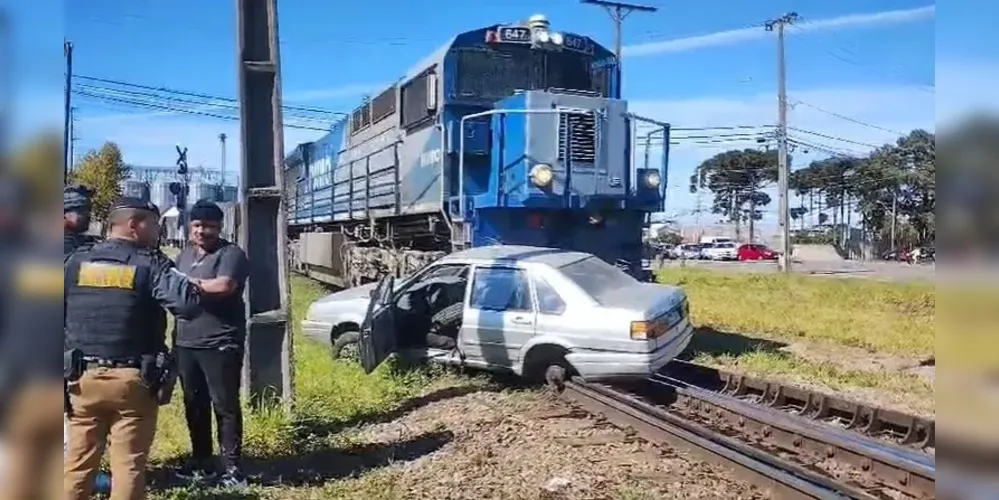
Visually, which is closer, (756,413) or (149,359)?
(149,359)

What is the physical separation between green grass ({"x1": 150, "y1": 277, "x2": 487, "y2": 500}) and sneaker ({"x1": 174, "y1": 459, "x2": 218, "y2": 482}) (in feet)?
0.57

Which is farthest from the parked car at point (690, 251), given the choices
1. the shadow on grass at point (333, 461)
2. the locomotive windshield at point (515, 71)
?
the shadow on grass at point (333, 461)

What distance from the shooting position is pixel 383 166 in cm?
1511

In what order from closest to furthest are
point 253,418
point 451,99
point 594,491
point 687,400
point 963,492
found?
1. point 963,492
2. point 594,491
3. point 253,418
4. point 687,400
5. point 451,99

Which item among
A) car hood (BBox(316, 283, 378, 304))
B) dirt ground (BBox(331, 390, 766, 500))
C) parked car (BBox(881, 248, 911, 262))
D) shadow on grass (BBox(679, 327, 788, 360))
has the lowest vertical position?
dirt ground (BBox(331, 390, 766, 500))

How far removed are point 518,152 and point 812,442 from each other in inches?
241

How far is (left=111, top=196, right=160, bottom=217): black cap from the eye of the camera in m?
4.19

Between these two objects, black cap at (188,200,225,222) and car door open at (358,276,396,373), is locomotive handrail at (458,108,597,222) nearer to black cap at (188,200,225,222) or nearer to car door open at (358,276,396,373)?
car door open at (358,276,396,373)

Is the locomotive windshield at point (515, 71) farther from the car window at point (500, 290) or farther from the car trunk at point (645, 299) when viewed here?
the car trunk at point (645, 299)

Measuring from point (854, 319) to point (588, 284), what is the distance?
9.23 m

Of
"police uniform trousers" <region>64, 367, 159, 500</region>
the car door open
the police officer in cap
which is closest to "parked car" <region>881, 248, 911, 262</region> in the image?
"police uniform trousers" <region>64, 367, 159, 500</region>

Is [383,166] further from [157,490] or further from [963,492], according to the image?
[963,492]

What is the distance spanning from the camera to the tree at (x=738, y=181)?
60.8 metres

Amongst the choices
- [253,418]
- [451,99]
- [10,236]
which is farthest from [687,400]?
[10,236]
